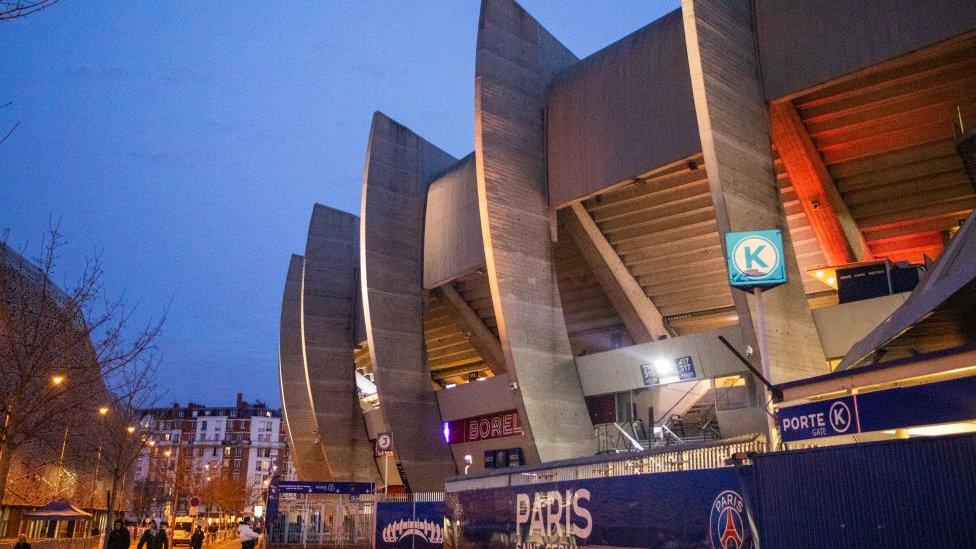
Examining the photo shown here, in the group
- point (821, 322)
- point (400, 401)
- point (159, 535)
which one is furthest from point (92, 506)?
point (821, 322)

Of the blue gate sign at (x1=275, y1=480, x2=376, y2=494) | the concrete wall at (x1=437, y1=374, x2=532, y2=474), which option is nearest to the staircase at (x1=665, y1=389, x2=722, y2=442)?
the concrete wall at (x1=437, y1=374, x2=532, y2=474)

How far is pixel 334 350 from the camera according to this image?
A: 153 ft

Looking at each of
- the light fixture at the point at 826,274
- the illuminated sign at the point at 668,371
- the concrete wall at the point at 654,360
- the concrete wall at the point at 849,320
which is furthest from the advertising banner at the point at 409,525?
the light fixture at the point at 826,274

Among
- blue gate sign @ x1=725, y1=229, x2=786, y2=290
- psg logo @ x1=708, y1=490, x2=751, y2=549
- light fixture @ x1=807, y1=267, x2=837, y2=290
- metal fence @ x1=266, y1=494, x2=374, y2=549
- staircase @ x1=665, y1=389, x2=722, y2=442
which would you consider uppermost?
light fixture @ x1=807, y1=267, x2=837, y2=290

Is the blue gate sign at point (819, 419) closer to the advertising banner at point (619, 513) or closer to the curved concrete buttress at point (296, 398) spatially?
the advertising banner at point (619, 513)

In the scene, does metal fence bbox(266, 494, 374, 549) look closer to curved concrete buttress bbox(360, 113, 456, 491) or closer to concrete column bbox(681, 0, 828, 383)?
curved concrete buttress bbox(360, 113, 456, 491)

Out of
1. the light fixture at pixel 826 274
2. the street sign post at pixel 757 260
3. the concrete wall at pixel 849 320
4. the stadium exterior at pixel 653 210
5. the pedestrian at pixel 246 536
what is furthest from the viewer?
the light fixture at pixel 826 274

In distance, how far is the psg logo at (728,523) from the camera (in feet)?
25.7

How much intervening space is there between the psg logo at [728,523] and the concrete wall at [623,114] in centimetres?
1601

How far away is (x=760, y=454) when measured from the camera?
7.68 metres

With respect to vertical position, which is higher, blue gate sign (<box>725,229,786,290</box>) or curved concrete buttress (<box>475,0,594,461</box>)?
curved concrete buttress (<box>475,0,594,461</box>)

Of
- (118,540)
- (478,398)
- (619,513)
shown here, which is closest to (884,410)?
(619,513)

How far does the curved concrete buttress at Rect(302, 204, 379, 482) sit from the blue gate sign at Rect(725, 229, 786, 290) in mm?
36429

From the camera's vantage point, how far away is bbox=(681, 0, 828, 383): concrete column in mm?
18750
